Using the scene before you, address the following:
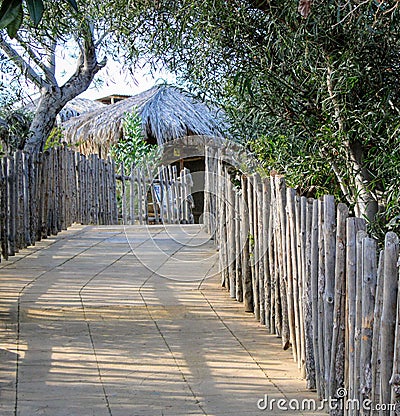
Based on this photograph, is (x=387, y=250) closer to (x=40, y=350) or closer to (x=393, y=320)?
(x=393, y=320)

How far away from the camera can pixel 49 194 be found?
29.4ft

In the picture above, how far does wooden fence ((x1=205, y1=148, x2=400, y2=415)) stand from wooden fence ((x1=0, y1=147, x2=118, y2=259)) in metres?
3.16

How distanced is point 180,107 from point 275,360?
13.4m

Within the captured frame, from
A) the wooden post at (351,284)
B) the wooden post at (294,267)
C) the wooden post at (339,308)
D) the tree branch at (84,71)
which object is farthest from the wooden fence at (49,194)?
the wooden post at (351,284)

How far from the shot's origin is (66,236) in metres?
9.14

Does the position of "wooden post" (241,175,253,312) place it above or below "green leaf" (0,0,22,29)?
below

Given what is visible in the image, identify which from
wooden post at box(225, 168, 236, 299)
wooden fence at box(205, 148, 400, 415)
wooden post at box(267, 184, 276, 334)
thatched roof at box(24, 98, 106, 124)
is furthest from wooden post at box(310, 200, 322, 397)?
thatched roof at box(24, 98, 106, 124)

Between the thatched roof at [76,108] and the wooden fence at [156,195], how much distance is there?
16.6ft

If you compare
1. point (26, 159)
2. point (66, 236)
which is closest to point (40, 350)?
point (26, 159)

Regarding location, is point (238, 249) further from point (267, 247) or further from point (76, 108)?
point (76, 108)

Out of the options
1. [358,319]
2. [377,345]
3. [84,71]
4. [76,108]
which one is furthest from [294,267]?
[76,108]

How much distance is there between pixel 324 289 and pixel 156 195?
1093cm

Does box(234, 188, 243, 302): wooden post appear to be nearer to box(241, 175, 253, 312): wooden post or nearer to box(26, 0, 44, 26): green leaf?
box(241, 175, 253, 312): wooden post

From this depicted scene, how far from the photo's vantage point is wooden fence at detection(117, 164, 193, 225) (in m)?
13.1
